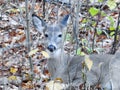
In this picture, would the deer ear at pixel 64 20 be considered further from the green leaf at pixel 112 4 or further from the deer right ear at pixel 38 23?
the green leaf at pixel 112 4

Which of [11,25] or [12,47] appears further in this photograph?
[11,25]

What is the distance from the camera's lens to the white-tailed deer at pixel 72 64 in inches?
235

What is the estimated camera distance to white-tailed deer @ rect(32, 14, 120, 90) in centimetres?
598

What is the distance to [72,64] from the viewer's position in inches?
252

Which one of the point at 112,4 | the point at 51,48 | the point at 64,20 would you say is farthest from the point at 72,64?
the point at 112,4

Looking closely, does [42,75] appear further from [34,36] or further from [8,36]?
[8,36]

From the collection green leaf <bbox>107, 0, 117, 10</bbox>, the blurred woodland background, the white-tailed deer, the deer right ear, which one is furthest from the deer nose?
green leaf <bbox>107, 0, 117, 10</bbox>

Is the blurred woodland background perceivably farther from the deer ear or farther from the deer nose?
the deer nose

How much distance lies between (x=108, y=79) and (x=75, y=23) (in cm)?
105

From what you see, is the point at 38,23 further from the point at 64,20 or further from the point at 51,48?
the point at 51,48

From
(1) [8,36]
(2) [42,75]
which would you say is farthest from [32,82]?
(1) [8,36]

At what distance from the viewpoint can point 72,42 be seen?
6.60 metres

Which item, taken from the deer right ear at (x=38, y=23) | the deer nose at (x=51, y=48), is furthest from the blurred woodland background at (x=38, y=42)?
the deer nose at (x=51, y=48)

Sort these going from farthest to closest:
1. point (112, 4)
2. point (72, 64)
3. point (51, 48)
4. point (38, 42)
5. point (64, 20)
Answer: point (38, 42)
point (64, 20)
point (72, 64)
point (51, 48)
point (112, 4)
